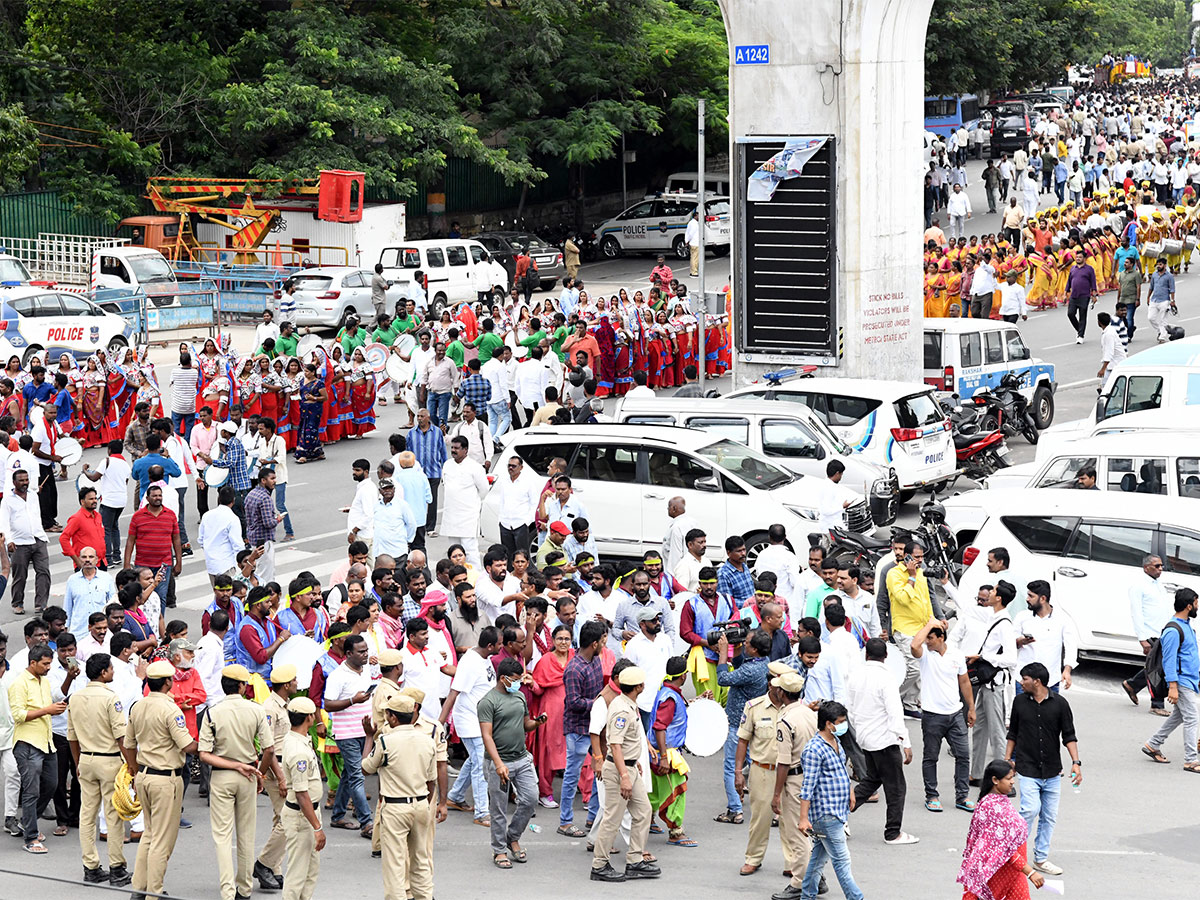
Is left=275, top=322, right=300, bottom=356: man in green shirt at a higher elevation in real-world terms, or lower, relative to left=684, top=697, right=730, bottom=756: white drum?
higher

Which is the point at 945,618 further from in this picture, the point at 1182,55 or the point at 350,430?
the point at 1182,55

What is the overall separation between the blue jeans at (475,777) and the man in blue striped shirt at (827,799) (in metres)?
2.26

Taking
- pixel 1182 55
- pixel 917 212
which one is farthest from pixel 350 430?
pixel 1182 55

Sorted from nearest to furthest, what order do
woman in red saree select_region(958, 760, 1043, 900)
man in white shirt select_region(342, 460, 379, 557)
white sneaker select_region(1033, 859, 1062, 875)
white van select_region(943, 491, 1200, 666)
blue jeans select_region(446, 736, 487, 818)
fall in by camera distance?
woman in red saree select_region(958, 760, 1043, 900) < white sneaker select_region(1033, 859, 1062, 875) < blue jeans select_region(446, 736, 487, 818) < white van select_region(943, 491, 1200, 666) < man in white shirt select_region(342, 460, 379, 557)

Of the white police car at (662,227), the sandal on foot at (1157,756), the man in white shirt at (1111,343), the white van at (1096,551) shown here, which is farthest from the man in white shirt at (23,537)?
the white police car at (662,227)

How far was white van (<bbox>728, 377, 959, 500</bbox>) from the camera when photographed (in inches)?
759

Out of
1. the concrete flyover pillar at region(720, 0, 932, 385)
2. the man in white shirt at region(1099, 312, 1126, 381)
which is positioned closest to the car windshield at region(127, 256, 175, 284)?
the concrete flyover pillar at region(720, 0, 932, 385)

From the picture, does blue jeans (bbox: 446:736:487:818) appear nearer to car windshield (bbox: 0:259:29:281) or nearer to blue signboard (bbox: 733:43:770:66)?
blue signboard (bbox: 733:43:770:66)

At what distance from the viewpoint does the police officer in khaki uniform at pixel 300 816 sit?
984 centimetres

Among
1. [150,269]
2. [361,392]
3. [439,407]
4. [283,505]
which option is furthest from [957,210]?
[283,505]

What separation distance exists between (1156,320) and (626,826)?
21.8 meters

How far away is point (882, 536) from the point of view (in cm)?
1691

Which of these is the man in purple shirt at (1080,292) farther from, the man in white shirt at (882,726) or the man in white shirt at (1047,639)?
the man in white shirt at (882,726)

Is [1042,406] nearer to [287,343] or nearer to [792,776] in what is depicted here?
[287,343]
